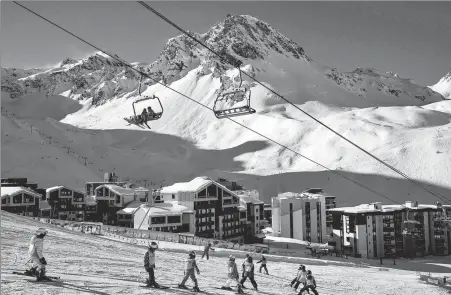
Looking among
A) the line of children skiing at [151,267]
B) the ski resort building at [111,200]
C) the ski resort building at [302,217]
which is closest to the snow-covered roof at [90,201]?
the ski resort building at [111,200]

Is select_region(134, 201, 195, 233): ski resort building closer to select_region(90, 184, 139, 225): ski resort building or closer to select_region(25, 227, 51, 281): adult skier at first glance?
select_region(90, 184, 139, 225): ski resort building

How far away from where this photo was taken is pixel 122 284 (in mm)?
12273

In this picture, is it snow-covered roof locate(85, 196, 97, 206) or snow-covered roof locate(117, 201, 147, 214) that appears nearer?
snow-covered roof locate(117, 201, 147, 214)

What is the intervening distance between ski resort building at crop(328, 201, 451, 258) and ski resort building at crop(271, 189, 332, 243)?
7.06 m

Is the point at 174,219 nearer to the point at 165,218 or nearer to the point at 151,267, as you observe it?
the point at 165,218

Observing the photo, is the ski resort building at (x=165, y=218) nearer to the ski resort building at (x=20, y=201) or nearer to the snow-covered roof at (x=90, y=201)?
the ski resort building at (x=20, y=201)

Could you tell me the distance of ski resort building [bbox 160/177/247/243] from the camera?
4881 cm

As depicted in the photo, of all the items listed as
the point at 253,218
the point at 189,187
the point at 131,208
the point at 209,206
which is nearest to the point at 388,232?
the point at 253,218

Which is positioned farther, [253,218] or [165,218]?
[253,218]

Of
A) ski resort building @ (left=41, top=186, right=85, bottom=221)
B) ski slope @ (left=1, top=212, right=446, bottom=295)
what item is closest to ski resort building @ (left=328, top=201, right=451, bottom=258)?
ski slope @ (left=1, top=212, right=446, bottom=295)

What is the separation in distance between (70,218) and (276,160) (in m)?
89.5

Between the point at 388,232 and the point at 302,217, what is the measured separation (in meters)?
13.4

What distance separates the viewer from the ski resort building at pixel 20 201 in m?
49.3

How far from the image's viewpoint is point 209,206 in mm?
50594
